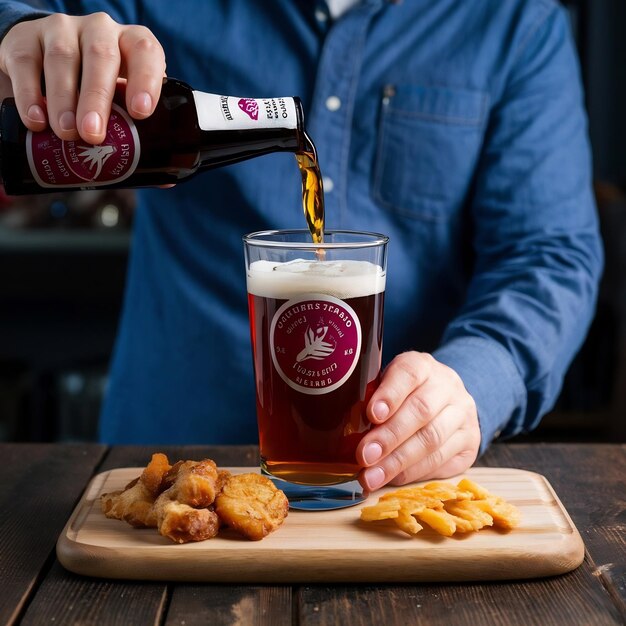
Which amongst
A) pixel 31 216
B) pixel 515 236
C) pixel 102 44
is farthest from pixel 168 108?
pixel 31 216

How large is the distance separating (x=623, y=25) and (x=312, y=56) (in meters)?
2.27

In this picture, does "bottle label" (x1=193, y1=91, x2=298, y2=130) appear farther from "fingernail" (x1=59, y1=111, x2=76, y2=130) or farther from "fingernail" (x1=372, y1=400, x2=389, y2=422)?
"fingernail" (x1=372, y1=400, x2=389, y2=422)

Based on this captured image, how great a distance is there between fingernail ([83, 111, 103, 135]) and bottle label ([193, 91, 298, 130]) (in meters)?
0.15

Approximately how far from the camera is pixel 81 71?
3.11 feet

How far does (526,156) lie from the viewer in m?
1.50

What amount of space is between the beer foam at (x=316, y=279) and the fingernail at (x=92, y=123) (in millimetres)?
208

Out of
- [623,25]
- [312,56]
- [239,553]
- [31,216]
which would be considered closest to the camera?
[239,553]


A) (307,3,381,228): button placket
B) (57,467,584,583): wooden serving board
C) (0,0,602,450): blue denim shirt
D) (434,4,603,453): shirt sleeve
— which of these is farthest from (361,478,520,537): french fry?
(307,3,381,228): button placket

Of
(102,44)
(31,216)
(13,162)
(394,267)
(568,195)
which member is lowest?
(31,216)

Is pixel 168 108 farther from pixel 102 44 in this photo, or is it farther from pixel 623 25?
pixel 623 25

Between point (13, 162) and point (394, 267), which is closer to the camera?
point (13, 162)

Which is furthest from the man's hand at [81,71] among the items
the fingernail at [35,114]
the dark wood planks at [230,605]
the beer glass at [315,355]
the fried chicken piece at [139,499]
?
the dark wood planks at [230,605]

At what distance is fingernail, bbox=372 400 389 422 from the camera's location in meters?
0.95

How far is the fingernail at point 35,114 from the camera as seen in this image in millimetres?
922
